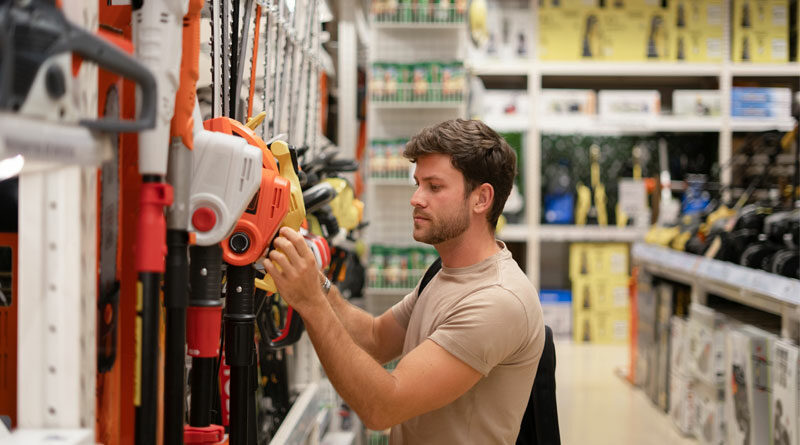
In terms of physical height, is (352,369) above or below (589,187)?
below

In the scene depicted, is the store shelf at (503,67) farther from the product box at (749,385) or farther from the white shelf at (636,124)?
the product box at (749,385)

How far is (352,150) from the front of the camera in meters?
4.88

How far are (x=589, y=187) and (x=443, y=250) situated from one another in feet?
20.0

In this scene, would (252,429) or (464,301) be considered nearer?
(252,429)

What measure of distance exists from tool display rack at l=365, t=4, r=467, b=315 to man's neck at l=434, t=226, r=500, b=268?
10.1ft

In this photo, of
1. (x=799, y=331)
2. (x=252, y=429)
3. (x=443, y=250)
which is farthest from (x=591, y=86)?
(x=252, y=429)

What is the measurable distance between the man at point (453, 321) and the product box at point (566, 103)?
5.78 m

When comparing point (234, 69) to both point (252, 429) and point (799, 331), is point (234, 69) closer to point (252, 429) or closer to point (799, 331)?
point (252, 429)

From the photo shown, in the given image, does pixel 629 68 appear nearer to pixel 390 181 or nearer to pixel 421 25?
pixel 421 25

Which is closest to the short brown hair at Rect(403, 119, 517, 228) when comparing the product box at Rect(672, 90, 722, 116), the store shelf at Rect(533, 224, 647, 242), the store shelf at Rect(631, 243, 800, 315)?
the store shelf at Rect(631, 243, 800, 315)

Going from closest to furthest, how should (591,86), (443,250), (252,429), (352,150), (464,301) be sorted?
1. (252,429)
2. (464,301)
3. (443,250)
4. (352,150)
5. (591,86)

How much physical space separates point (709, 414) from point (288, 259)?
3604 millimetres

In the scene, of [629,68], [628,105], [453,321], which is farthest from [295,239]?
[629,68]

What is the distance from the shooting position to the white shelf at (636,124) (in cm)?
729
